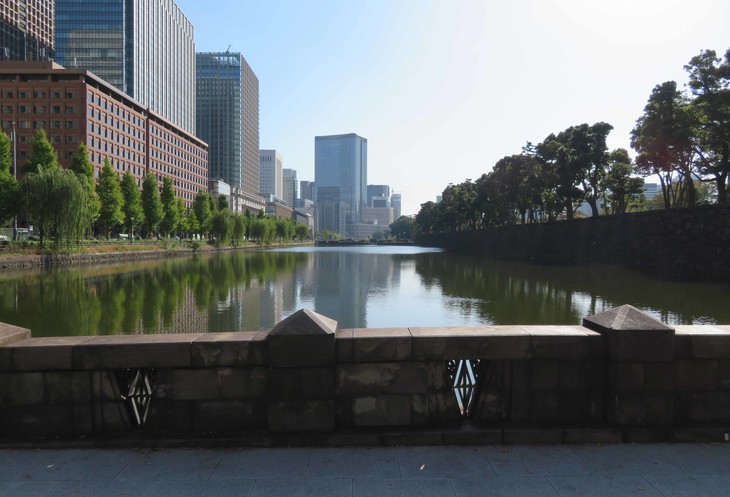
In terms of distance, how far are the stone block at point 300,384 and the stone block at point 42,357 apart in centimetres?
192

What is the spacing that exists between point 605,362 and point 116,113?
10459cm

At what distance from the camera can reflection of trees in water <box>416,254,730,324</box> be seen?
1722cm

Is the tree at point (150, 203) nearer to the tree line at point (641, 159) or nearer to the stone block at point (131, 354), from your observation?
the tree line at point (641, 159)

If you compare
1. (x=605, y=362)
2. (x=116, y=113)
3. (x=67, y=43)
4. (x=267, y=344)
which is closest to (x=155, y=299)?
(x=267, y=344)

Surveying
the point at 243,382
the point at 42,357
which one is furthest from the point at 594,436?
the point at 42,357

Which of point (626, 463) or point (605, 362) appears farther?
point (605, 362)

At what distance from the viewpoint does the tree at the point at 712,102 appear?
28.7 metres

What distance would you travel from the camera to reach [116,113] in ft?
299

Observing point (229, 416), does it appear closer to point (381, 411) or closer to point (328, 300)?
point (381, 411)

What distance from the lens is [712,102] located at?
28.8 meters

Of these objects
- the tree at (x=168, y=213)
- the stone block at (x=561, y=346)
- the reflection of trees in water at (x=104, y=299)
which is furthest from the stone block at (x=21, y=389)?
the tree at (x=168, y=213)

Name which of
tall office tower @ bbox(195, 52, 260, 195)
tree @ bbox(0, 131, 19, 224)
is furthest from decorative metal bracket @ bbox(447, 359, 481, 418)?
tall office tower @ bbox(195, 52, 260, 195)

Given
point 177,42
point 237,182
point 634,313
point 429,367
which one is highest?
point 177,42

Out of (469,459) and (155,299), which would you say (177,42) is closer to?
(155,299)
